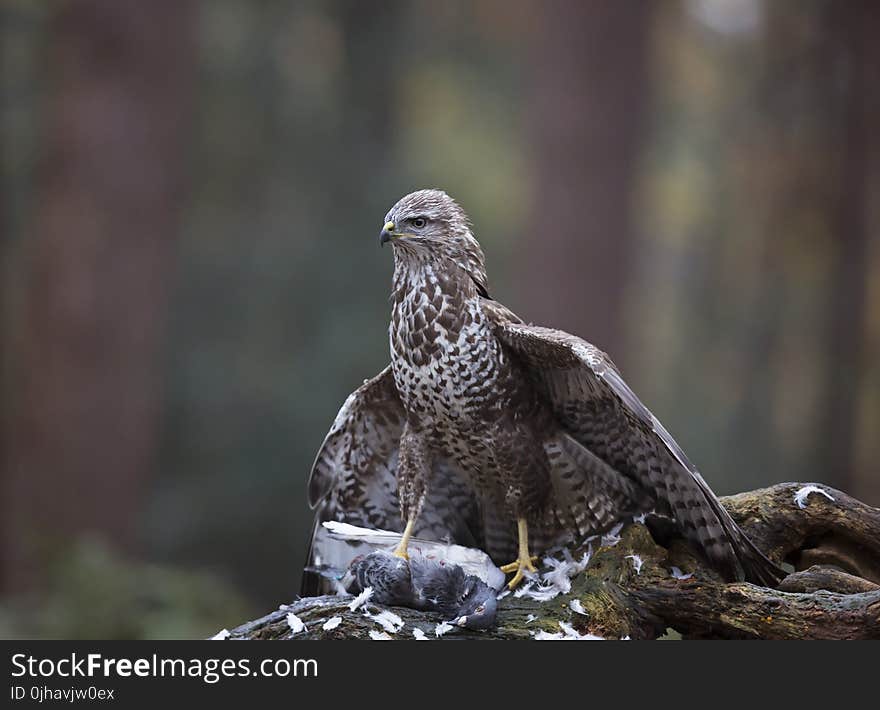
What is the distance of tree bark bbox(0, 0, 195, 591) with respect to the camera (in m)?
8.09

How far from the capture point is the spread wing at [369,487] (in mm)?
3980

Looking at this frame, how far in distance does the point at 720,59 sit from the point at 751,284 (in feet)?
15.0

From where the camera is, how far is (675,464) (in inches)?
135

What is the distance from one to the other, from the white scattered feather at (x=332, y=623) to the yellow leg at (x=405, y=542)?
378mm

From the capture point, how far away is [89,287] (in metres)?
8.09

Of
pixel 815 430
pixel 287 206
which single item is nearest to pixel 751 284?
pixel 815 430

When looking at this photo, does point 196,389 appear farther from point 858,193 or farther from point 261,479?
point 858,193

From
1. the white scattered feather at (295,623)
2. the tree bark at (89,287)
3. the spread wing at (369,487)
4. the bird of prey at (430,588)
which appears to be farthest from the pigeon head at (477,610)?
the tree bark at (89,287)

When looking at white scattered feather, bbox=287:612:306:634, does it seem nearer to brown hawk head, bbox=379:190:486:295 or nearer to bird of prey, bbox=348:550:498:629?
bird of prey, bbox=348:550:498:629

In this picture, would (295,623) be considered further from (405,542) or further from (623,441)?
(623,441)

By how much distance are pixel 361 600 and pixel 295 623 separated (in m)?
0.25

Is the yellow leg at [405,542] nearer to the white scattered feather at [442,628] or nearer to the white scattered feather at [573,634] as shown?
the white scattered feather at [442,628]

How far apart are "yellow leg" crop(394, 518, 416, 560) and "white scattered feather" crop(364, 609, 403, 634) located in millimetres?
260

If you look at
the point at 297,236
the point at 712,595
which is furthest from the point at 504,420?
the point at 297,236
